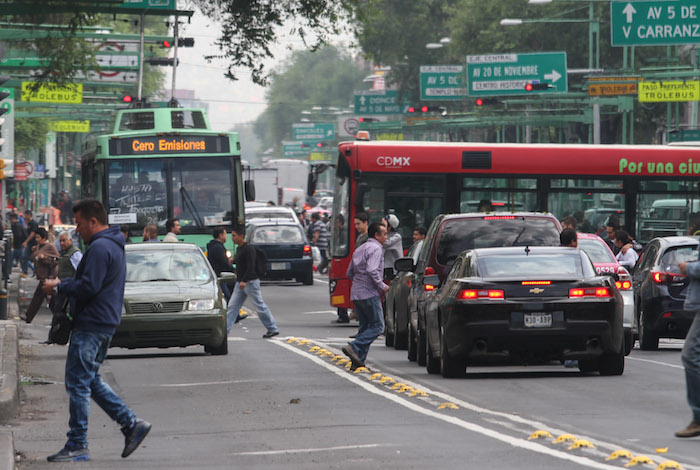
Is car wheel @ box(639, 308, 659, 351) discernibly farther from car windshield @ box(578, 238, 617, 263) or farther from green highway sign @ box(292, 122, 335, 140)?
green highway sign @ box(292, 122, 335, 140)

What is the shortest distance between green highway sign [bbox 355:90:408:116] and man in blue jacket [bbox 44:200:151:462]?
69053mm

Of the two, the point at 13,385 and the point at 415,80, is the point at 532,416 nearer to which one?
the point at 13,385

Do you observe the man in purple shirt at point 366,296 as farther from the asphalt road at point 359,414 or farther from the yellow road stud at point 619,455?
the yellow road stud at point 619,455

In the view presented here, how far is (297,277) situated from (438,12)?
43.6 m

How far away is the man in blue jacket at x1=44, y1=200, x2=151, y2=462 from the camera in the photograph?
10070mm

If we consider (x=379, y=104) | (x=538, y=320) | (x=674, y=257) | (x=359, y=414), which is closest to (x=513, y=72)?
(x=379, y=104)

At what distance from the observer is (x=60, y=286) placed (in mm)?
10031

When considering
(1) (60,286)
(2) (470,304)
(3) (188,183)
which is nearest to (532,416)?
(2) (470,304)

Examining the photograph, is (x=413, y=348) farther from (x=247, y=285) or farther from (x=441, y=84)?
(x=441, y=84)

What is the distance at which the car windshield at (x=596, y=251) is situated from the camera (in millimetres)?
20391

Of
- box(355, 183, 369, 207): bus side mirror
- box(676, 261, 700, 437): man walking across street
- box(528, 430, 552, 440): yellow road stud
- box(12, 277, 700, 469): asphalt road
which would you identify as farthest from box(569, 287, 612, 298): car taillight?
box(355, 183, 369, 207): bus side mirror

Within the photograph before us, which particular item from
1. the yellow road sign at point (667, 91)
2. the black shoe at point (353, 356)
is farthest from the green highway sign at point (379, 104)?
the black shoe at point (353, 356)

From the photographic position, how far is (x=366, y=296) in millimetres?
16703

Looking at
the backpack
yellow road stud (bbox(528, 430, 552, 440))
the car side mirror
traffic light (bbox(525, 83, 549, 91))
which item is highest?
traffic light (bbox(525, 83, 549, 91))
